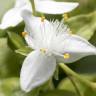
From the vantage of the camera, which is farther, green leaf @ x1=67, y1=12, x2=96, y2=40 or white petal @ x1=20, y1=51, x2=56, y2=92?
green leaf @ x1=67, y1=12, x2=96, y2=40

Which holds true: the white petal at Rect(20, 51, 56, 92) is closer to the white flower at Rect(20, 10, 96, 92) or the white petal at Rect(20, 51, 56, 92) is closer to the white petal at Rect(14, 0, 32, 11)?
the white flower at Rect(20, 10, 96, 92)

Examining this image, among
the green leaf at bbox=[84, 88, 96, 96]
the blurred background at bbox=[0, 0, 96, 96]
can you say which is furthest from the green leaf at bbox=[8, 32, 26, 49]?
the green leaf at bbox=[84, 88, 96, 96]

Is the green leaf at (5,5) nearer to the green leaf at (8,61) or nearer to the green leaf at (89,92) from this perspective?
the green leaf at (8,61)

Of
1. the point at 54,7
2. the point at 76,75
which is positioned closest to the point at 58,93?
the point at 76,75

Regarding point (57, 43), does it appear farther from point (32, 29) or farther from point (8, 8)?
point (8, 8)

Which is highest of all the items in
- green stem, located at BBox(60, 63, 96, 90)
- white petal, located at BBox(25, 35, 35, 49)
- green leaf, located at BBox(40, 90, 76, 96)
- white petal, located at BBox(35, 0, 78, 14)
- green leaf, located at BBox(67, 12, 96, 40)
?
white petal, located at BBox(35, 0, 78, 14)

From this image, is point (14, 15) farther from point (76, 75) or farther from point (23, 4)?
point (76, 75)
